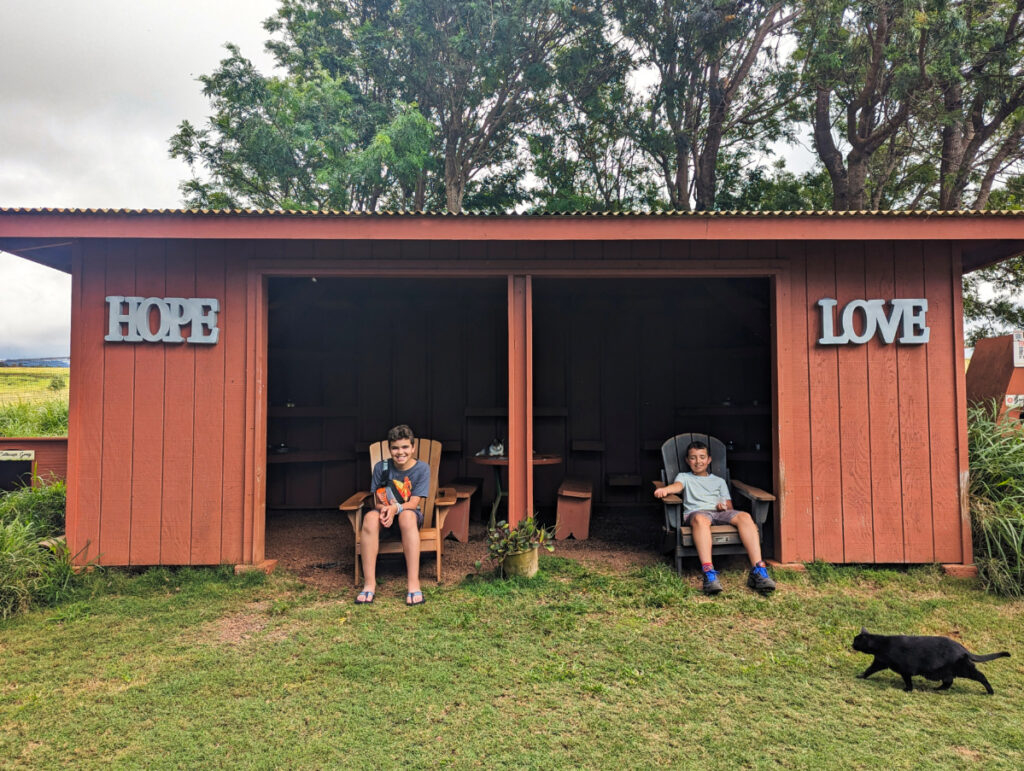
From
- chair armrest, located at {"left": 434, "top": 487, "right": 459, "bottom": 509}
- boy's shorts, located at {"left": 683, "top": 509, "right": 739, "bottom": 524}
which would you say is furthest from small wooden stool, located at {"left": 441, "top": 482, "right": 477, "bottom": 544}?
boy's shorts, located at {"left": 683, "top": 509, "right": 739, "bottom": 524}

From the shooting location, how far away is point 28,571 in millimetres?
3514

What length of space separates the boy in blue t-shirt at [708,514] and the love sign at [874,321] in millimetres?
1157

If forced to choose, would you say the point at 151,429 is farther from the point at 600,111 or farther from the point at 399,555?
the point at 600,111

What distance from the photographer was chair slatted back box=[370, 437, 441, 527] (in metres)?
4.15

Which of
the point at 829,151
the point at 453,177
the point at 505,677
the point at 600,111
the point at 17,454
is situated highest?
the point at 600,111

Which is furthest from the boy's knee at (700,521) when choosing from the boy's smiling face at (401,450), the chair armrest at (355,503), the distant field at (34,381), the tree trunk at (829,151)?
the distant field at (34,381)

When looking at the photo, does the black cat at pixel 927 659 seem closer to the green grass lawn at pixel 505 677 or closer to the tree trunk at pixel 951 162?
the green grass lawn at pixel 505 677

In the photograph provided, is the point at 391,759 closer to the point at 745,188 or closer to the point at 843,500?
the point at 843,500

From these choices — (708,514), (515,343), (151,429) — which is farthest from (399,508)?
(708,514)

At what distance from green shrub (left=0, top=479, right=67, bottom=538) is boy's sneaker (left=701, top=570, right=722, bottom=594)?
4.51 m

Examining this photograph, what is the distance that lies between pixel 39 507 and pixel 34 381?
12014 mm

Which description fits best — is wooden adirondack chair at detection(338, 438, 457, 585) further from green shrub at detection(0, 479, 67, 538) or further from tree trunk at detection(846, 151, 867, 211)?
tree trunk at detection(846, 151, 867, 211)

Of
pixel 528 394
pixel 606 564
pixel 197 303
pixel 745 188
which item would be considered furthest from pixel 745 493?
pixel 745 188

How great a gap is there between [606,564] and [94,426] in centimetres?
355
